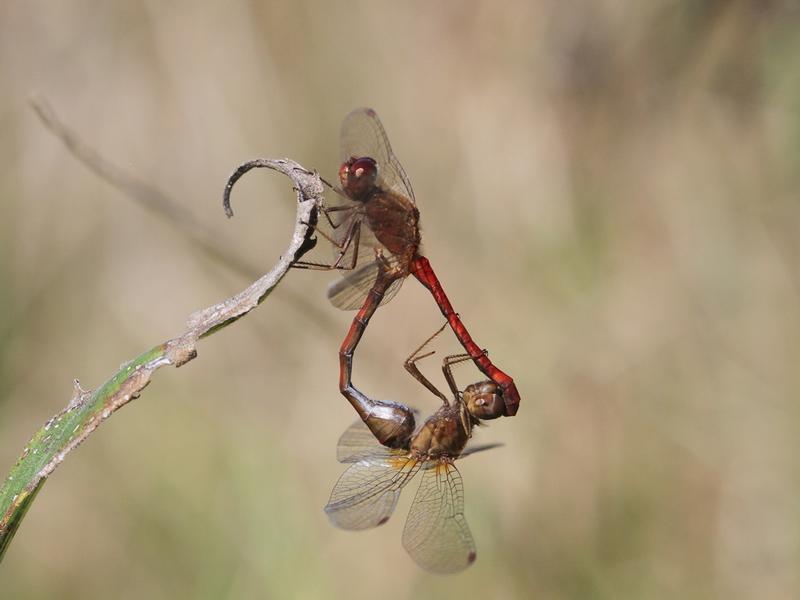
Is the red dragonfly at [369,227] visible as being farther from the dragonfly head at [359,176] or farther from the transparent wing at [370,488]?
the transparent wing at [370,488]

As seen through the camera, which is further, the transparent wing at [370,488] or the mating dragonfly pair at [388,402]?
the transparent wing at [370,488]

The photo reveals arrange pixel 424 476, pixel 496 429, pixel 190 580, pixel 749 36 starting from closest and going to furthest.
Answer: pixel 424 476
pixel 190 580
pixel 496 429
pixel 749 36

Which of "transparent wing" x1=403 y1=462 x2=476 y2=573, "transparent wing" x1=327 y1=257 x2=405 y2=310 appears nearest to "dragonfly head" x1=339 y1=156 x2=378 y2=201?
Result: "transparent wing" x1=327 y1=257 x2=405 y2=310

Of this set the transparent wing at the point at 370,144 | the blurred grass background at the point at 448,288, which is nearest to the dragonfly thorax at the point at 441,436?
the transparent wing at the point at 370,144

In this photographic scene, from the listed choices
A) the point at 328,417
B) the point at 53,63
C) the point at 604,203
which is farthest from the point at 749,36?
the point at 53,63

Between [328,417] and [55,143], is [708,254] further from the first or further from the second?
[55,143]
